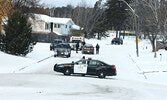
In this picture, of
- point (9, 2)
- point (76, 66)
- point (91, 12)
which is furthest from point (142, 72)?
point (91, 12)

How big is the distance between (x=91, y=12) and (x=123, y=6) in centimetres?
1342

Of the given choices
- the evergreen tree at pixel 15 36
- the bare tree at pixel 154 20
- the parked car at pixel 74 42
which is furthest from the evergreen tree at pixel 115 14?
the evergreen tree at pixel 15 36

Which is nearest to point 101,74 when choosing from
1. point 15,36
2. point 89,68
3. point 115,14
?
point 89,68

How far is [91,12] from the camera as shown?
95.5 metres

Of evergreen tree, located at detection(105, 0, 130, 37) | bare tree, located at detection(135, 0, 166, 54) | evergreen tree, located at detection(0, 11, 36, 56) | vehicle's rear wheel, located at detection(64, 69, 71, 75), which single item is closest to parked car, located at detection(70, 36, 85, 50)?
bare tree, located at detection(135, 0, 166, 54)

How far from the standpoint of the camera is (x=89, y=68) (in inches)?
870

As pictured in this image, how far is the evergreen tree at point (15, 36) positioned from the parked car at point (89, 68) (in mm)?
12830

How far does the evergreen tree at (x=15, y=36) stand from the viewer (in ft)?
111

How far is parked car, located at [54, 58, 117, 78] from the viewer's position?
21.9 meters

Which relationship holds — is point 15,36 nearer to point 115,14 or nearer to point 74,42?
point 74,42

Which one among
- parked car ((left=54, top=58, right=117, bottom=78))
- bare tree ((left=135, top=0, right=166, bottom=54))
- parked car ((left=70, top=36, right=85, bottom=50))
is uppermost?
bare tree ((left=135, top=0, right=166, bottom=54))

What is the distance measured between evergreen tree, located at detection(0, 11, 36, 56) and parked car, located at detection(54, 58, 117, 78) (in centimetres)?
1283

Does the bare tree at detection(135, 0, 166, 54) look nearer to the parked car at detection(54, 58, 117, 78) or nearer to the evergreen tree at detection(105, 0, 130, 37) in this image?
the parked car at detection(54, 58, 117, 78)

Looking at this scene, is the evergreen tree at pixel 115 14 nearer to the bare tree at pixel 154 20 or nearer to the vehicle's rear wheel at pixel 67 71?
the bare tree at pixel 154 20
